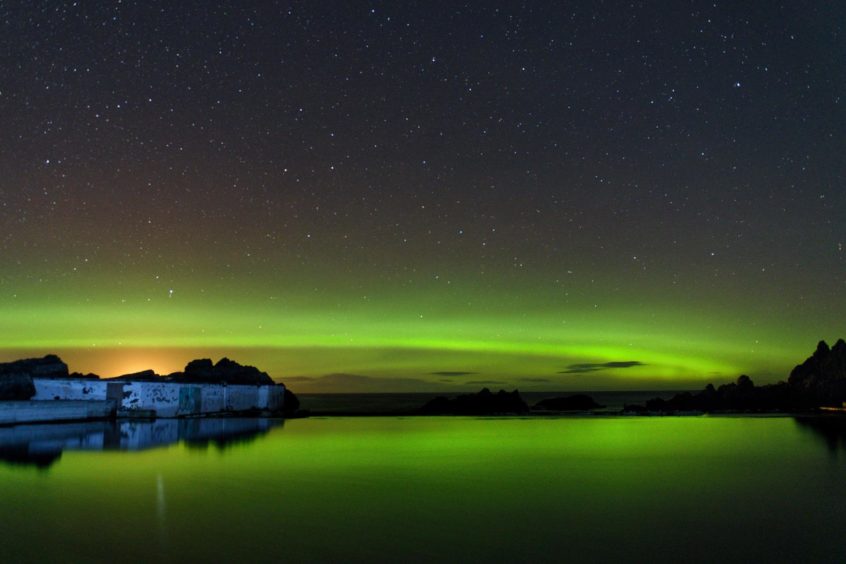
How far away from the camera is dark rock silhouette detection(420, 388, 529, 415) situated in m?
64.3

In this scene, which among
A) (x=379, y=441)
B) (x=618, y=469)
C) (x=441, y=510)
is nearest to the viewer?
(x=441, y=510)

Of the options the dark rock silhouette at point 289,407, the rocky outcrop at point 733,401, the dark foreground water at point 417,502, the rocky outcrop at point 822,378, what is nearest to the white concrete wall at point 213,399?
the dark rock silhouette at point 289,407

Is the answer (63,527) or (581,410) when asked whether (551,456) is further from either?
(581,410)

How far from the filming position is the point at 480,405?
65500 millimetres

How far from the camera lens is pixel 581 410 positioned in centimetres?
7400

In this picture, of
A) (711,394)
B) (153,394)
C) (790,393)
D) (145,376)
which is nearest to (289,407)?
(145,376)

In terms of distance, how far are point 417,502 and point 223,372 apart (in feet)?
174

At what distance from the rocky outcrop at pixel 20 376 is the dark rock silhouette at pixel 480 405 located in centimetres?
3289

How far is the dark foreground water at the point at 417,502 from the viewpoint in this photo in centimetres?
1123

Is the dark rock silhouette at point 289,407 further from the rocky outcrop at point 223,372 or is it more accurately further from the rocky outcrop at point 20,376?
the rocky outcrop at point 20,376

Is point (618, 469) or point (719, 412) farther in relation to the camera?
point (719, 412)

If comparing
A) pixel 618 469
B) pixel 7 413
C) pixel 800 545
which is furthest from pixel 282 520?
pixel 7 413

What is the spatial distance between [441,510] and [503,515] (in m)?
1.44

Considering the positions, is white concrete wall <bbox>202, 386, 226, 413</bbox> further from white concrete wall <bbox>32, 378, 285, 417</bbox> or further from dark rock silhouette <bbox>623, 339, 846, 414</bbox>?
dark rock silhouette <bbox>623, 339, 846, 414</bbox>
